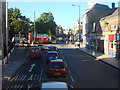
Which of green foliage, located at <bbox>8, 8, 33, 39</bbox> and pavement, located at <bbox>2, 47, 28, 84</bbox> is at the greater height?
green foliage, located at <bbox>8, 8, 33, 39</bbox>

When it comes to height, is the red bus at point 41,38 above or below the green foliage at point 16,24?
below

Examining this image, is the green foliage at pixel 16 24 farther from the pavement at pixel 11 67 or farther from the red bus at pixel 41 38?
the pavement at pixel 11 67

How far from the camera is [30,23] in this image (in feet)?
352

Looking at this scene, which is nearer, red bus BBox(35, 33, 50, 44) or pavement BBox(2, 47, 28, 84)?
pavement BBox(2, 47, 28, 84)

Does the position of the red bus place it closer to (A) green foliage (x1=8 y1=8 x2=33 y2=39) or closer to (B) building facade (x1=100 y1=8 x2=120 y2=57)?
(A) green foliage (x1=8 y1=8 x2=33 y2=39)

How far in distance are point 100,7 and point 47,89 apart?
5248cm

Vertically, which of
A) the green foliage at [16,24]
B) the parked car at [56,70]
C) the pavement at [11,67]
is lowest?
the pavement at [11,67]

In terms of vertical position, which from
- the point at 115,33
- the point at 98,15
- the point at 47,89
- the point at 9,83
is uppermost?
the point at 98,15

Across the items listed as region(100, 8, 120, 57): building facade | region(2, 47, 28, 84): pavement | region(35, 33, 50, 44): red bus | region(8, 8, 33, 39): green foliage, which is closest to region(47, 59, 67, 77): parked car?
region(2, 47, 28, 84): pavement

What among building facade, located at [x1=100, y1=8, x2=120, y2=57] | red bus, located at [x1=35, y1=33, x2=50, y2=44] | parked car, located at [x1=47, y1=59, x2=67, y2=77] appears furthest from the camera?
red bus, located at [x1=35, y1=33, x2=50, y2=44]

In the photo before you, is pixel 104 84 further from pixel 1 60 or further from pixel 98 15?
pixel 98 15

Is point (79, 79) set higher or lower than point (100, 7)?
lower

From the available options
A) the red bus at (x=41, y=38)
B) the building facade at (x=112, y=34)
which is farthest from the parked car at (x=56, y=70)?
the red bus at (x=41, y=38)

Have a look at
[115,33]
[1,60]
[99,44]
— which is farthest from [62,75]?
[99,44]
